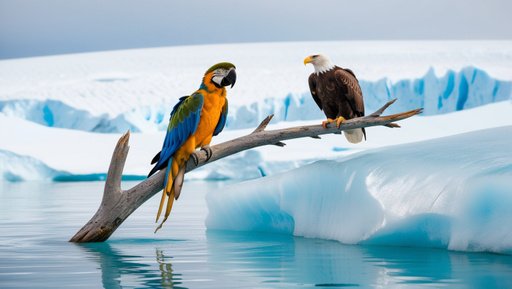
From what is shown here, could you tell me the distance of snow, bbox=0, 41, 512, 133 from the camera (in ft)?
83.5

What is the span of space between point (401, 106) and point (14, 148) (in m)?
11.4

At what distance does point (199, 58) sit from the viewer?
106 ft

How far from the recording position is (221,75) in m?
5.97

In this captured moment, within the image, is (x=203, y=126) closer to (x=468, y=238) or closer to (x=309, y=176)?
(x=309, y=176)

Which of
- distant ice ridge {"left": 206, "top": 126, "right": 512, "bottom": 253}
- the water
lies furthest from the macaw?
distant ice ridge {"left": 206, "top": 126, "right": 512, "bottom": 253}

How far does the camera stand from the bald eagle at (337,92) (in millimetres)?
6836

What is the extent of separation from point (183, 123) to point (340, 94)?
1.45 metres

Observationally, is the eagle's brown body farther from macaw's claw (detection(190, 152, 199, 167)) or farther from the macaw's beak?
macaw's claw (detection(190, 152, 199, 167))

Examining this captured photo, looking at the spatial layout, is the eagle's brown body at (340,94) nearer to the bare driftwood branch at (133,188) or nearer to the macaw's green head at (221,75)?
the bare driftwood branch at (133,188)

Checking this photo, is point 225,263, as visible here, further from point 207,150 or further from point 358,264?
A: point 207,150

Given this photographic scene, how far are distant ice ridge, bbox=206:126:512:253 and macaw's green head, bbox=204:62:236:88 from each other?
122 centimetres

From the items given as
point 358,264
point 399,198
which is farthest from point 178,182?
point 358,264

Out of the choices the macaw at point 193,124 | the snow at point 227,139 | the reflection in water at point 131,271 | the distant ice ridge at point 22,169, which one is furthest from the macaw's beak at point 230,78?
the distant ice ridge at point 22,169

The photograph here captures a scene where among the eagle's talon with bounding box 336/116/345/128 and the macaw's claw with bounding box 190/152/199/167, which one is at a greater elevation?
the eagle's talon with bounding box 336/116/345/128
